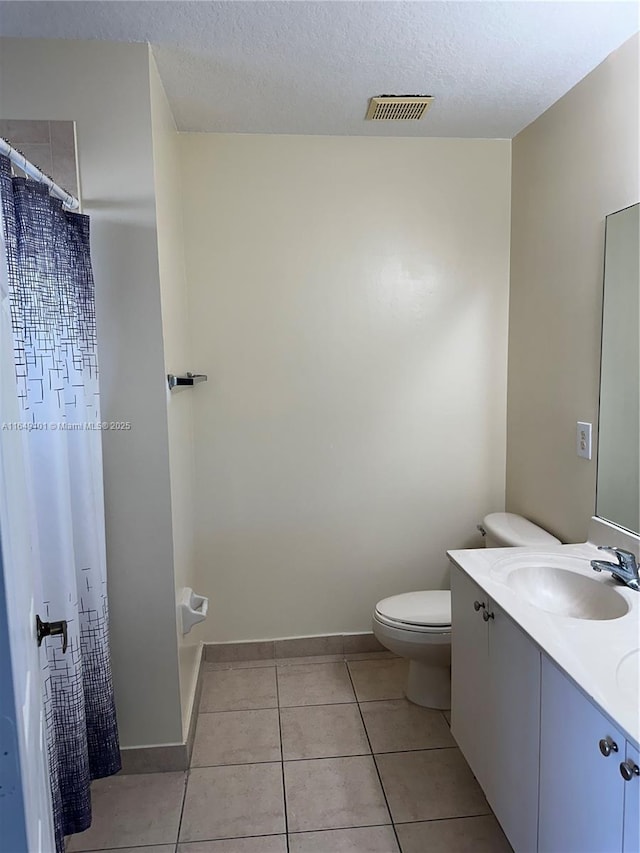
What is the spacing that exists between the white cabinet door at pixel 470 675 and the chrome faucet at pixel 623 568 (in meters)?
0.36

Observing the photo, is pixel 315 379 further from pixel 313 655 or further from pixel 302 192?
pixel 313 655

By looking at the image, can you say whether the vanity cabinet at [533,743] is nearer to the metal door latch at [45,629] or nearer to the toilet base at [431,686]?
the toilet base at [431,686]

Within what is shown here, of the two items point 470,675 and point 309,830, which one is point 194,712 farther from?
point 470,675

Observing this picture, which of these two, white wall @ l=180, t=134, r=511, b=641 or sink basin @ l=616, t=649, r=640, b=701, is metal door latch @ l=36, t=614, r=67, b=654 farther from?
white wall @ l=180, t=134, r=511, b=641

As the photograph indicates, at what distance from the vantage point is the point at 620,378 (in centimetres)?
186

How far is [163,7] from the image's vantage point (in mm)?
1601

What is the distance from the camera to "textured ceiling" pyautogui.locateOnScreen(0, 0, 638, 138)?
1622 millimetres

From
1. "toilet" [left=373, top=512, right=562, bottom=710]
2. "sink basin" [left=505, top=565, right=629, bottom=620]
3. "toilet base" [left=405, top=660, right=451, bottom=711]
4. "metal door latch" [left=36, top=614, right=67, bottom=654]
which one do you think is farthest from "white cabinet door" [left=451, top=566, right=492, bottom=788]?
"metal door latch" [left=36, top=614, right=67, bottom=654]

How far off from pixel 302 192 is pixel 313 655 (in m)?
2.20

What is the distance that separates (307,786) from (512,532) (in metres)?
1.23

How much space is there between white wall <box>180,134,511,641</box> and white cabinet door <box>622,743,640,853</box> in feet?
5.82

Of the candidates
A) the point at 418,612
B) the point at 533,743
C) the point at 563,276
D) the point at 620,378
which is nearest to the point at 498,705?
the point at 533,743

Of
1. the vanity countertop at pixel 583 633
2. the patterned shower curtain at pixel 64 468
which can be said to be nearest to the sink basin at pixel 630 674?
the vanity countertop at pixel 583 633

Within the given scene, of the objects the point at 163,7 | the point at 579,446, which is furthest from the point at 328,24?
the point at 579,446
